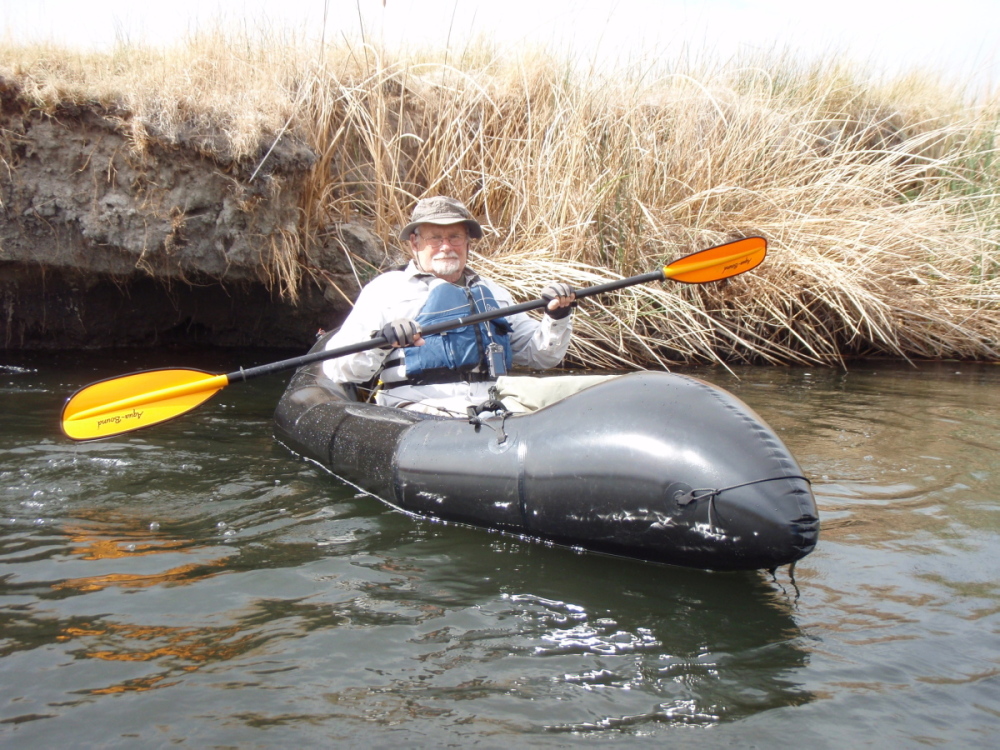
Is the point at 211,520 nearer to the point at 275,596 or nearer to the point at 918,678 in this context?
the point at 275,596

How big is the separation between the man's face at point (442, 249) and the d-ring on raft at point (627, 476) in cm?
93

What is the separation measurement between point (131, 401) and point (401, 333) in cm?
112

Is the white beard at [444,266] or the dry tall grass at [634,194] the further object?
the dry tall grass at [634,194]

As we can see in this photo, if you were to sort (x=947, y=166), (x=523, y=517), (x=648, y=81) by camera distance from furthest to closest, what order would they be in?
(x=947, y=166) → (x=648, y=81) → (x=523, y=517)

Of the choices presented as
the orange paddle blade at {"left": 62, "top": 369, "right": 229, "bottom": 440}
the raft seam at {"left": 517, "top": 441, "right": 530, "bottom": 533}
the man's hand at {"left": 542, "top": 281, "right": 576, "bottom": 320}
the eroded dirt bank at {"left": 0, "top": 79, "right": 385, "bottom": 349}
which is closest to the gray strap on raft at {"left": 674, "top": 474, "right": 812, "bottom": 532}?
the raft seam at {"left": 517, "top": 441, "right": 530, "bottom": 533}

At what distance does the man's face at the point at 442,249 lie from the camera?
3924 mm

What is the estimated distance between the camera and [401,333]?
11.2ft

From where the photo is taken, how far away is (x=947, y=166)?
7.66m

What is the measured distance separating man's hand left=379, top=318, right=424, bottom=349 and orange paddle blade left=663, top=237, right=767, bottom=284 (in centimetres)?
137

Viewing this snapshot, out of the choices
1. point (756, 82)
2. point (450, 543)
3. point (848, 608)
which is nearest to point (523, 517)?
point (450, 543)

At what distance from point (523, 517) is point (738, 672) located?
3.06 feet

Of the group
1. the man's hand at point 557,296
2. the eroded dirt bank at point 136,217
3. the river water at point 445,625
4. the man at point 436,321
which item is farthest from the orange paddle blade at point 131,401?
the eroded dirt bank at point 136,217

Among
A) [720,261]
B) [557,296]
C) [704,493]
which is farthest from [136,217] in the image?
[704,493]

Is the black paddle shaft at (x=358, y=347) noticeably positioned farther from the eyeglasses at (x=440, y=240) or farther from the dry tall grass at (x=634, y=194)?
the dry tall grass at (x=634, y=194)
